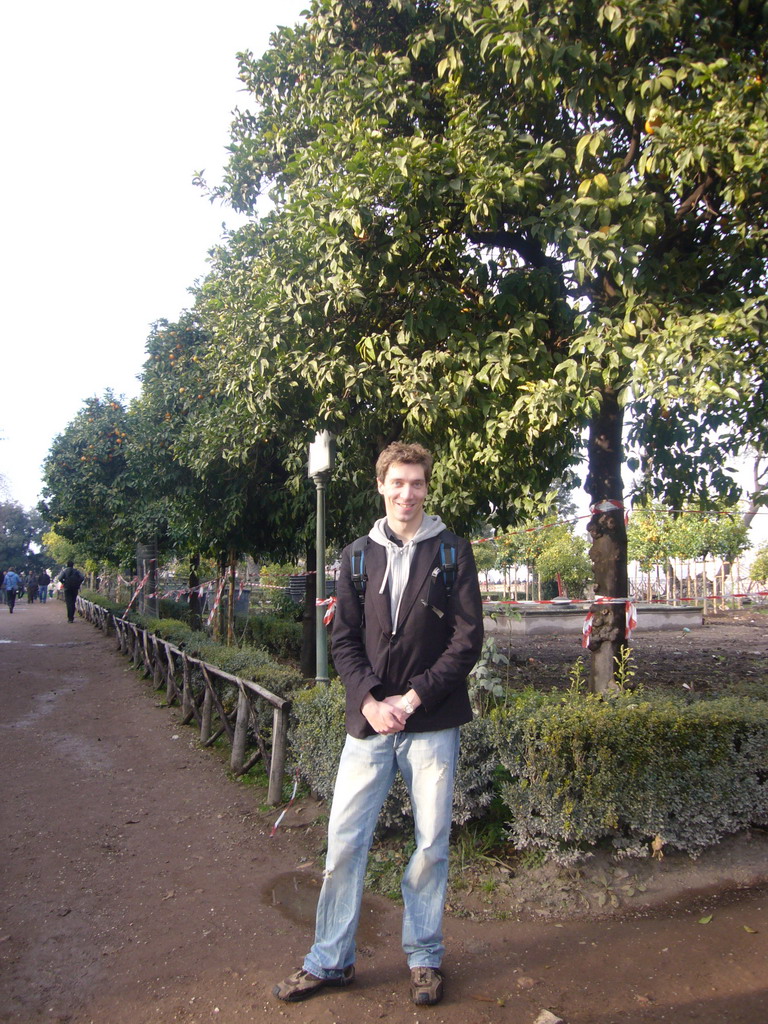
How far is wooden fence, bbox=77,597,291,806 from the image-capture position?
5461 mm

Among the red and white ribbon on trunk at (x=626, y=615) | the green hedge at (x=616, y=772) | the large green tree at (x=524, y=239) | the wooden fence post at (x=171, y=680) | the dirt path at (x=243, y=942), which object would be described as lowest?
the dirt path at (x=243, y=942)

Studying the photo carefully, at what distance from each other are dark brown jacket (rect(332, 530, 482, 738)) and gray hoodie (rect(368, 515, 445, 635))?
2cm

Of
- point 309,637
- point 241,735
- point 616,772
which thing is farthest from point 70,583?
point 616,772

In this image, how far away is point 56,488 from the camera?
69.6ft

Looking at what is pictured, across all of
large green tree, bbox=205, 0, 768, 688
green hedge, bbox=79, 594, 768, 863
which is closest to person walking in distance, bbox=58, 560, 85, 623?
large green tree, bbox=205, 0, 768, 688

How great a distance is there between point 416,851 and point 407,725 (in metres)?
0.48

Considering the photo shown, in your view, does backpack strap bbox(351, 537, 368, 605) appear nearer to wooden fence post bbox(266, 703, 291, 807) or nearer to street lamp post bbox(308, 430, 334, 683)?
wooden fence post bbox(266, 703, 291, 807)

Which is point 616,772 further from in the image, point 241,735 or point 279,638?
point 279,638

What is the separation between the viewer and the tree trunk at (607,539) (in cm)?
587

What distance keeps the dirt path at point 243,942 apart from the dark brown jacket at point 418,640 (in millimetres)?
1068

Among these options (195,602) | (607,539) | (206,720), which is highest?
(607,539)

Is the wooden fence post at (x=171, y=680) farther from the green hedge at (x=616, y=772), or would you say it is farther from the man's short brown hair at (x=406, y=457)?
the man's short brown hair at (x=406, y=457)

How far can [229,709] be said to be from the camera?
24.5 feet

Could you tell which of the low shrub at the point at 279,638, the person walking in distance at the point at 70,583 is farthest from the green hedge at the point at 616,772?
the person walking in distance at the point at 70,583
